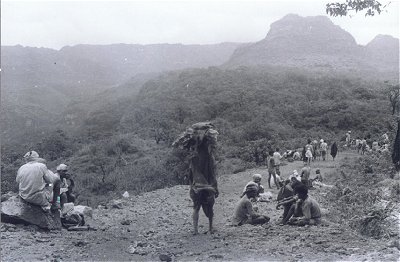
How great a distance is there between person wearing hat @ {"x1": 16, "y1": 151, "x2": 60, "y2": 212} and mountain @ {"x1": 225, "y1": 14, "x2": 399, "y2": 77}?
65749 millimetres

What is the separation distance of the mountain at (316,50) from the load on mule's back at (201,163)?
2554 inches

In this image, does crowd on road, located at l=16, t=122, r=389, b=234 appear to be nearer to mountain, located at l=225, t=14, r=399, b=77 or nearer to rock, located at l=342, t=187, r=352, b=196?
rock, located at l=342, t=187, r=352, b=196

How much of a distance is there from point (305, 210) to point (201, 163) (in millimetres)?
1908

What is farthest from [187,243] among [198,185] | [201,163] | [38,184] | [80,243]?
[38,184]

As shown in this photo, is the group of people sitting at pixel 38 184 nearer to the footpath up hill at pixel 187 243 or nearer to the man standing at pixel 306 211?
the footpath up hill at pixel 187 243

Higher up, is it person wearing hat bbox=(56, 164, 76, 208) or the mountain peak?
the mountain peak

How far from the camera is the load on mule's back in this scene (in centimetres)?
Result: 734

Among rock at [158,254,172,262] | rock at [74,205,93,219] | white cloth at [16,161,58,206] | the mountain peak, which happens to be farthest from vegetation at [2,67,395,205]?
the mountain peak

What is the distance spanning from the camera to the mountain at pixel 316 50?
74.3 meters

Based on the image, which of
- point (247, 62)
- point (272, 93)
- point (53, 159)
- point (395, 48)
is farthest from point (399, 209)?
point (395, 48)

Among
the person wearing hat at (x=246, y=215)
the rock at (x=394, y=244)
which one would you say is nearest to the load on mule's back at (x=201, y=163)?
the person wearing hat at (x=246, y=215)

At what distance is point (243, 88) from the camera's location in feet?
150

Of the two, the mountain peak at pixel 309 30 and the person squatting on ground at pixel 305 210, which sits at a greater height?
the mountain peak at pixel 309 30

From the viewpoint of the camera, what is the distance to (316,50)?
3216 inches
